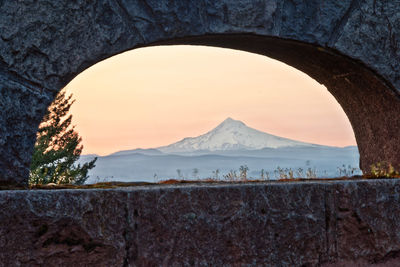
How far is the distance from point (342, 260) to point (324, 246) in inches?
5.4

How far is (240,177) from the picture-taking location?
439cm

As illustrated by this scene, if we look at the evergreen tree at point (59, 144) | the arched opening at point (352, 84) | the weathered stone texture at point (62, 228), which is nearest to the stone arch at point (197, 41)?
the arched opening at point (352, 84)

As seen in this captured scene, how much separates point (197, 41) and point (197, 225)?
4.38 feet

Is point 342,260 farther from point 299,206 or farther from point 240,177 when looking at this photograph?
point 240,177

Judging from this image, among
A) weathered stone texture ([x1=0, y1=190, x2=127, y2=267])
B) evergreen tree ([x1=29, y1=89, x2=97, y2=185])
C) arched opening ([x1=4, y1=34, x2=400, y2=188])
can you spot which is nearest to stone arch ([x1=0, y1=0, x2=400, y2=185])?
arched opening ([x1=4, y1=34, x2=400, y2=188])

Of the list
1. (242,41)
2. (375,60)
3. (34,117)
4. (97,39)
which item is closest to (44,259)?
(34,117)

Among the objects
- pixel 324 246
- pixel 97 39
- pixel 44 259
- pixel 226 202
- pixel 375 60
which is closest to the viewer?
pixel 44 259

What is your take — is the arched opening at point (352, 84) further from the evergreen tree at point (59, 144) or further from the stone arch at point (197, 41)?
the evergreen tree at point (59, 144)

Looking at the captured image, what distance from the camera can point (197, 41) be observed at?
9.98 feet

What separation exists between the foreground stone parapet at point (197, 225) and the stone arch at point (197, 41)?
1.63ft

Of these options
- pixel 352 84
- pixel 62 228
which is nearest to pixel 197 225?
pixel 62 228

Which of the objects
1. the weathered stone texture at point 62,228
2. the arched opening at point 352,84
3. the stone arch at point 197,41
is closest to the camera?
the weathered stone texture at point 62,228

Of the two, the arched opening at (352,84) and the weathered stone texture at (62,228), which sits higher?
the arched opening at (352,84)

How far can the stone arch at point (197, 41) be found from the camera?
2471 millimetres
